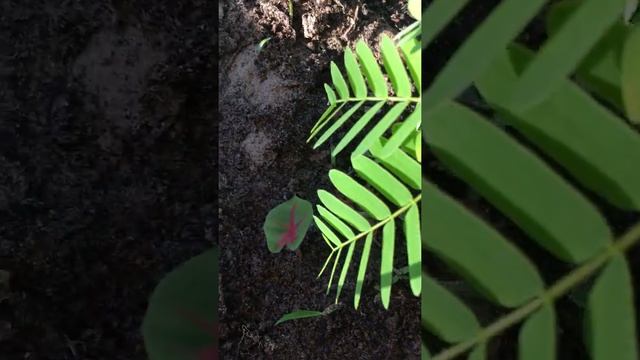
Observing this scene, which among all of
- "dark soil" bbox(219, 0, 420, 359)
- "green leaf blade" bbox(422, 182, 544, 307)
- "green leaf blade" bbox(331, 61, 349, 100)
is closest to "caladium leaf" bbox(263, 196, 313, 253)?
"dark soil" bbox(219, 0, 420, 359)

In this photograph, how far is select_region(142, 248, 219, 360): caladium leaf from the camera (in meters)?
0.62

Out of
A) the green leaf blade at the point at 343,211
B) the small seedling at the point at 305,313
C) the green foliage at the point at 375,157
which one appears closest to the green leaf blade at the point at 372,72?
the green foliage at the point at 375,157

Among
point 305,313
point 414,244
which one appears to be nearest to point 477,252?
point 414,244

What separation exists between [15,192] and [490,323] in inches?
17.6

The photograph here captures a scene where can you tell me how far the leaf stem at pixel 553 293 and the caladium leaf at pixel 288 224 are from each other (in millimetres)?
300

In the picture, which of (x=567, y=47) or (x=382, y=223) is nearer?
(x=567, y=47)

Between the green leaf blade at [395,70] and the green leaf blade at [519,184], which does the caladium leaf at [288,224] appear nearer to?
the green leaf blade at [395,70]

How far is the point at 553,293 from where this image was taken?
33 cm

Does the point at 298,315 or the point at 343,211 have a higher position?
the point at 343,211

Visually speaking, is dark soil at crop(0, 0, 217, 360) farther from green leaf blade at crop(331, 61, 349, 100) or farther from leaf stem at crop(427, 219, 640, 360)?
leaf stem at crop(427, 219, 640, 360)

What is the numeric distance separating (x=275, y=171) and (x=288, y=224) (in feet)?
0.18

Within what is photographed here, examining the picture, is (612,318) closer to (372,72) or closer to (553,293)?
(553,293)

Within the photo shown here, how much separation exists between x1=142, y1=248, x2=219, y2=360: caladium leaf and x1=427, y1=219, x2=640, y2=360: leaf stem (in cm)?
33

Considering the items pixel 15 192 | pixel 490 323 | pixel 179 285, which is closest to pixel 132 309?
pixel 179 285
